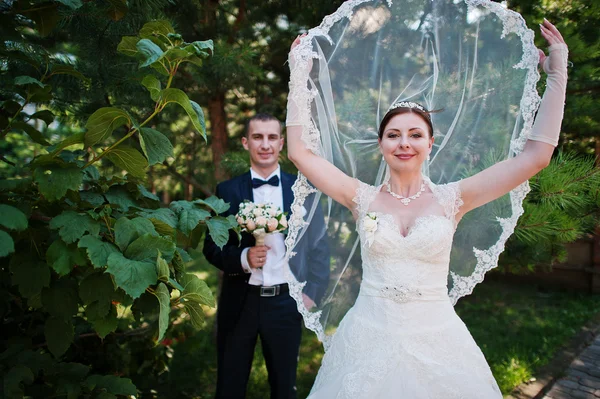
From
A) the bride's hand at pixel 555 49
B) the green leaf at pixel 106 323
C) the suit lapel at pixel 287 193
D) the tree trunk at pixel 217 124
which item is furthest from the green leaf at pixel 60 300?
the tree trunk at pixel 217 124

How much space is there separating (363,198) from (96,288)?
1318mm

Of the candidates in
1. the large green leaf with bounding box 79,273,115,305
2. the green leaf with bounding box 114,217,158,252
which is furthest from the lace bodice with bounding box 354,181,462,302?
the large green leaf with bounding box 79,273,115,305

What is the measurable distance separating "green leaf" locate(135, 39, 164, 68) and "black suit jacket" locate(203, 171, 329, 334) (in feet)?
4.49

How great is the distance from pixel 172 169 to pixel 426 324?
3003mm

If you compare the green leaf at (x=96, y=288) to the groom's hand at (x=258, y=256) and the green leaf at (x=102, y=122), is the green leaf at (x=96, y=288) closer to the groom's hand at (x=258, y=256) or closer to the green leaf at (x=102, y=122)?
the green leaf at (x=102, y=122)

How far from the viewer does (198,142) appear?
5141mm

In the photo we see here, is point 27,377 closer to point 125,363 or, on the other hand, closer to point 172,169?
point 125,363

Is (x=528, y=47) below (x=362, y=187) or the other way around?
the other way around

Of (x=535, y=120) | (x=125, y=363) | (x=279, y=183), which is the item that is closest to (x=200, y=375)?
(x=125, y=363)

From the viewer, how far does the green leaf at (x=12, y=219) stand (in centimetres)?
122

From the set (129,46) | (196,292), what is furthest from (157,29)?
(196,292)

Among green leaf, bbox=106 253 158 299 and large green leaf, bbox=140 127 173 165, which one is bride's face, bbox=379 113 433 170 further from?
green leaf, bbox=106 253 158 299

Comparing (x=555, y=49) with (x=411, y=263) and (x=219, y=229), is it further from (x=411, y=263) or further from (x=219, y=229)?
(x=219, y=229)

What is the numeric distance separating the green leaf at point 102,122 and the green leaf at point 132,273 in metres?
0.42
